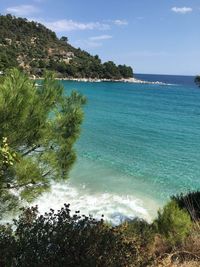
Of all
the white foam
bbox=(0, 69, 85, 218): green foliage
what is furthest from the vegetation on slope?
the white foam

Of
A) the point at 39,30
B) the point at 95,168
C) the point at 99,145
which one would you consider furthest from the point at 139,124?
the point at 39,30

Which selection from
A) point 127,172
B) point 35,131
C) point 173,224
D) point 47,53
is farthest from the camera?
point 47,53

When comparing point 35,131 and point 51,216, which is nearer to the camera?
point 51,216

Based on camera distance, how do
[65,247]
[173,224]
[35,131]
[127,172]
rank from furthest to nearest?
[127,172] → [173,224] → [35,131] → [65,247]

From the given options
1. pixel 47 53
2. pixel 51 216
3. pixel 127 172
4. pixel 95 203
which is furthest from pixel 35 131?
pixel 47 53

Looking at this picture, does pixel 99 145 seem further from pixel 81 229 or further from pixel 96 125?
pixel 81 229

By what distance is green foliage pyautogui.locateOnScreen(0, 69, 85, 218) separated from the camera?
24.9 ft

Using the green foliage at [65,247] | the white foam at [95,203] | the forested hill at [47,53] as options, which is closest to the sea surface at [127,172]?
the white foam at [95,203]

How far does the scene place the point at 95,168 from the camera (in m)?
21.0

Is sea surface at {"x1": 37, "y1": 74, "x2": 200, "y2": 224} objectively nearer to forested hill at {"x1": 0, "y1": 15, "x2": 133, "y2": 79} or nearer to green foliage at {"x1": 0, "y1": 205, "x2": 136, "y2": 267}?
green foliage at {"x1": 0, "y1": 205, "x2": 136, "y2": 267}

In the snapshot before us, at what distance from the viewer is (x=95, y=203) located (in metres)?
15.7

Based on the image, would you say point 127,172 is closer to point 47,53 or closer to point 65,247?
point 65,247

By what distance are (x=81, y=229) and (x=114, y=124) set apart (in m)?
33.7

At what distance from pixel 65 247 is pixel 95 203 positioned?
415 inches
